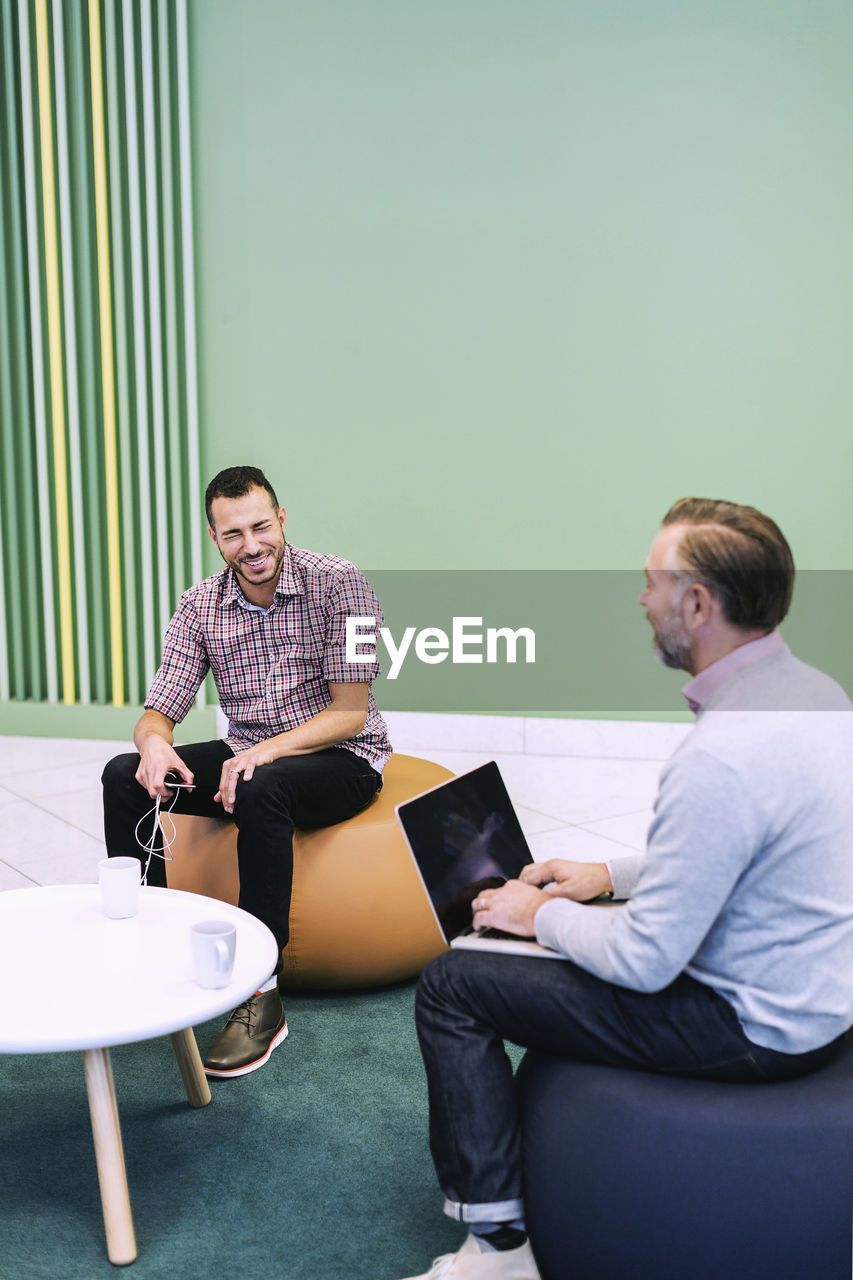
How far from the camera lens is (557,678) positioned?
15.0 feet

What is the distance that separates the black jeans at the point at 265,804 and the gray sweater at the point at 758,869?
957 mm

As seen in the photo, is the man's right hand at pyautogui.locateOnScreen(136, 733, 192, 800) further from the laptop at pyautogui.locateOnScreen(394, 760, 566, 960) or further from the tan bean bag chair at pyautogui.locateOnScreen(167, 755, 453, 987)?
the laptop at pyautogui.locateOnScreen(394, 760, 566, 960)

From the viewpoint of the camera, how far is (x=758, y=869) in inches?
53.6

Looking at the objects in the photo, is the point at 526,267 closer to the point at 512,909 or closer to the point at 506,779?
the point at 506,779

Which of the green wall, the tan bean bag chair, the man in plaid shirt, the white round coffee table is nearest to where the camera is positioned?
the white round coffee table

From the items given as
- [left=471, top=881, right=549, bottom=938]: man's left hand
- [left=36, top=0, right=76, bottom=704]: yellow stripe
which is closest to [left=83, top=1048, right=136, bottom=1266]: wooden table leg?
[left=471, top=881, right=549, bottom=938]: man's left hand

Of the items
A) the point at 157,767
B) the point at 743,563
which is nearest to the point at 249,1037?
the point at 157,767

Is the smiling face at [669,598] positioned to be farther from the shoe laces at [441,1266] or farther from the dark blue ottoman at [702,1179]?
the shoe laces at [441,1266]

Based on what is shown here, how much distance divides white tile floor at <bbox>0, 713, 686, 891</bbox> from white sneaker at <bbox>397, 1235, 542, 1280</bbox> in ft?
6.01

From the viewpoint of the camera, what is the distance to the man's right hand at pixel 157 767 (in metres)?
2.40

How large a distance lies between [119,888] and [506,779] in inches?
94.1

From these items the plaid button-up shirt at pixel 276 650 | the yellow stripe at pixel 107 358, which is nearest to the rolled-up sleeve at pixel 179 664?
the plaid button-up shirt at pixel 276 650

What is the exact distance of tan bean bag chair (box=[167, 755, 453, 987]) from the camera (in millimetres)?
2402

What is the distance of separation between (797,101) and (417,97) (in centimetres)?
142
